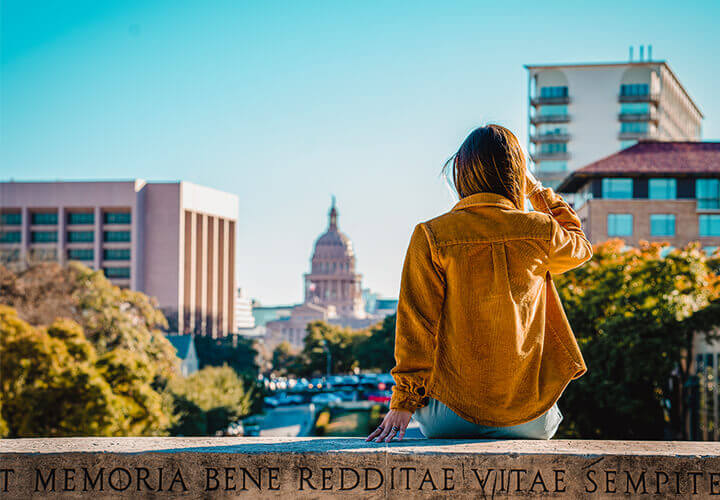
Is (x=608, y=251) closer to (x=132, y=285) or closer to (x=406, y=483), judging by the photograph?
(x=406, y=483)

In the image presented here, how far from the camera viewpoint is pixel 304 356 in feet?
405

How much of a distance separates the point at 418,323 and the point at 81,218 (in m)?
141

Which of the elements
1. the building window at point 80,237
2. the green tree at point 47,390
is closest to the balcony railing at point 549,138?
the building window at point 80,237

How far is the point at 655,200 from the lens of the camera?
66.2m

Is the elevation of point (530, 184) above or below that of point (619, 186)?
below

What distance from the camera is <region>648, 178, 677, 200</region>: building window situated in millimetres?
66438

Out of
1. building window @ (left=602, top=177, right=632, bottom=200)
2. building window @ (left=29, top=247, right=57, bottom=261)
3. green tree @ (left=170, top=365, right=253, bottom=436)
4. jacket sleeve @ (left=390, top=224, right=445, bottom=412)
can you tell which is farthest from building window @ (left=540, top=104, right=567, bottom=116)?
jacket sleeve @ (left=390, top=224, right=445, bottom=412)

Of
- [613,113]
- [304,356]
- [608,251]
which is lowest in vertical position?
[304,356]

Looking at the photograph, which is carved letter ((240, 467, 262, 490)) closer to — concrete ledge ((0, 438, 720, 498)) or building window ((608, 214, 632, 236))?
concrete ledge ((0, 438, 720, 498))

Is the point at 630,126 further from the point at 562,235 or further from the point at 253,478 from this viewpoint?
the point at 253,478

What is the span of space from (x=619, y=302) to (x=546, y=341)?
27457 mm

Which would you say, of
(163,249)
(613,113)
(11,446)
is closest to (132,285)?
(163,249)

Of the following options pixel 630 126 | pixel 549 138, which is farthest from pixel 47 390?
pixel 630 126

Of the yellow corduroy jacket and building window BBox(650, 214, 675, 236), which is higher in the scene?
building window BBox(650, 214, 675, 236)
